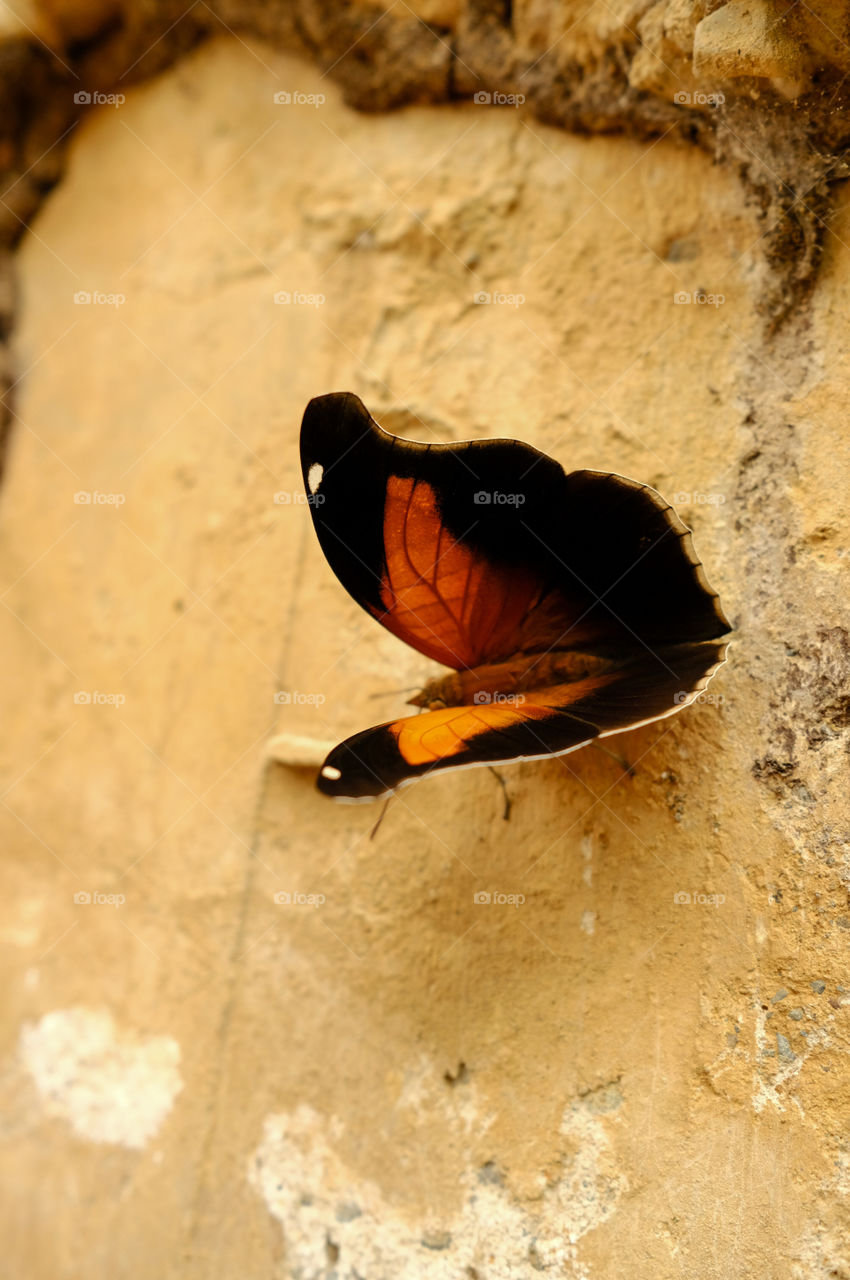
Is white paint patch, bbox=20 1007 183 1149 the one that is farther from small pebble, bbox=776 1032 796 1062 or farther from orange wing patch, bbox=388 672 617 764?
small pebble, bbox=776 1032 796 1062

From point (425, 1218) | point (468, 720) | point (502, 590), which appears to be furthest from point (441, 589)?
point (425, 1218)

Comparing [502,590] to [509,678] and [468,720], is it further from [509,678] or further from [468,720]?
[468,720]

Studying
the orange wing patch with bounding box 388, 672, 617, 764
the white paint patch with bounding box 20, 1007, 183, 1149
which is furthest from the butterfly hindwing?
the white paint patch with bounding box 20, 1007, 183, 1149

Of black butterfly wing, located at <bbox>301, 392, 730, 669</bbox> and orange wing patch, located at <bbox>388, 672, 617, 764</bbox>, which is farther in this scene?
black butterfly wing, located at <bbox>301, 392, 730, 669</bbox>

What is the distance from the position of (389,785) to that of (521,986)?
0.53 metres

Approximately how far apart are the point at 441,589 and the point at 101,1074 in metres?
1.49

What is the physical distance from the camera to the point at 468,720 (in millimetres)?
1411

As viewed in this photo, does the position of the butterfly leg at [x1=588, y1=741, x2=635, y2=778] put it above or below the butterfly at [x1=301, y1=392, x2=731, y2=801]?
below

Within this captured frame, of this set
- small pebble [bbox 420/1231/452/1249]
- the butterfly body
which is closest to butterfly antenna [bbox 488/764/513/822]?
the butterfly body

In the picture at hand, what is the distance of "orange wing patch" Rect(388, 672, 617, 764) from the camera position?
1.35 meters

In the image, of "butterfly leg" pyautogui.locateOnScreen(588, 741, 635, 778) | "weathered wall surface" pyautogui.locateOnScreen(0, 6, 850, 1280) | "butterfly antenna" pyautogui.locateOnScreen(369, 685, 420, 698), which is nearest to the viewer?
"weathered wall surface" pyautogui.locateOnScreen(0, 6, 850, 1280)

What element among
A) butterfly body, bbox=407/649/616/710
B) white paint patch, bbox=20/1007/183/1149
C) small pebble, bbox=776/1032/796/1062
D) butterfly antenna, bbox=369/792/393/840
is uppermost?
butterfly body, bbox=407/649/616/710

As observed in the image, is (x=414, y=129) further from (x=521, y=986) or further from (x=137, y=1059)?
(x=137, y=1059)

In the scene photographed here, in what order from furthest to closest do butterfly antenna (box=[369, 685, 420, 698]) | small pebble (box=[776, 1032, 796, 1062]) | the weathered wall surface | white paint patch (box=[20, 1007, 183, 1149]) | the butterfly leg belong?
1. white paint patch (box=[20, 1007, 183, 1149])
2. butterfly antenna (box=[369, 685, 420, 698])
3. the butterfly leg
4. the weathered wall surface
5. small pebble (box=[776, 1032, 796, 1062])
